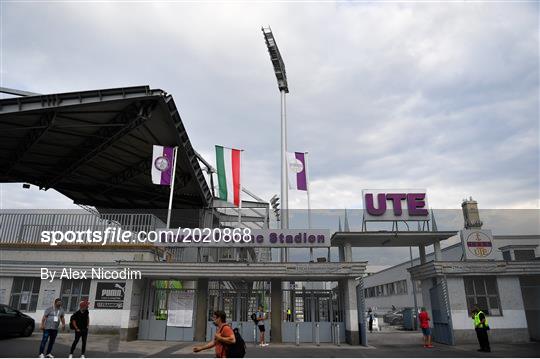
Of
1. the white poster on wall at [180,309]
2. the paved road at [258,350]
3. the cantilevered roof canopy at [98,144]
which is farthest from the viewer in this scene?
the cantilevered roof canopy at [98,144]

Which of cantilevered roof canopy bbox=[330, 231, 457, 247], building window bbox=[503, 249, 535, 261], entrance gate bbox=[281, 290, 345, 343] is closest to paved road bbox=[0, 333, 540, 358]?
entrance gate bbox=[281, 290, 345, 343]

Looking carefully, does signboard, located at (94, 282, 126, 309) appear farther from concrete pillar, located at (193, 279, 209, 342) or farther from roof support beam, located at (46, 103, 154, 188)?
roof support beam, located at (46, 103, 154, 188)

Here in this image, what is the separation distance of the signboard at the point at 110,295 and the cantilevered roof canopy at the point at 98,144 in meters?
8.34

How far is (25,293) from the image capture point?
19641 millimetres

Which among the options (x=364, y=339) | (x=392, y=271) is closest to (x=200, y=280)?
(x=364, y=339)

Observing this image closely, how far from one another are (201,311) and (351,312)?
714 cm

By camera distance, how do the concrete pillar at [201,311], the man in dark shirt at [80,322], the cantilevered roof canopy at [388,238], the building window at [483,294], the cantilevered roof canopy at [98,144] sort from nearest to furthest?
the man in dark shirt at [80,322], the building window at [483,294], the concrete pillar at [201,311], the cantilevered roof canopy at [98,144], the cantilevered roof canopy at [388,238]

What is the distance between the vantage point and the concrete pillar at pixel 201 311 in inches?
717

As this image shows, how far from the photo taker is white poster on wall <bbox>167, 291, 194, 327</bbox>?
18.4m

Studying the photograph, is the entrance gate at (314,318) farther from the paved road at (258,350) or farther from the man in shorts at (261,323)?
the man in shorts at (261,323)

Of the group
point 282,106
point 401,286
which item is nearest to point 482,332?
point 282,106

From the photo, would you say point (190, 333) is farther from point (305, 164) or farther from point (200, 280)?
point (305, 164)

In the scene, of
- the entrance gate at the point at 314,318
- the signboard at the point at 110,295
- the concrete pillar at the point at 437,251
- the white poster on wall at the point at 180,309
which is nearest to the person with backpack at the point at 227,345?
the entrance gate at the point at 314,318

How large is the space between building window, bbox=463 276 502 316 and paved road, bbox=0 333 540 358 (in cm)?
172
